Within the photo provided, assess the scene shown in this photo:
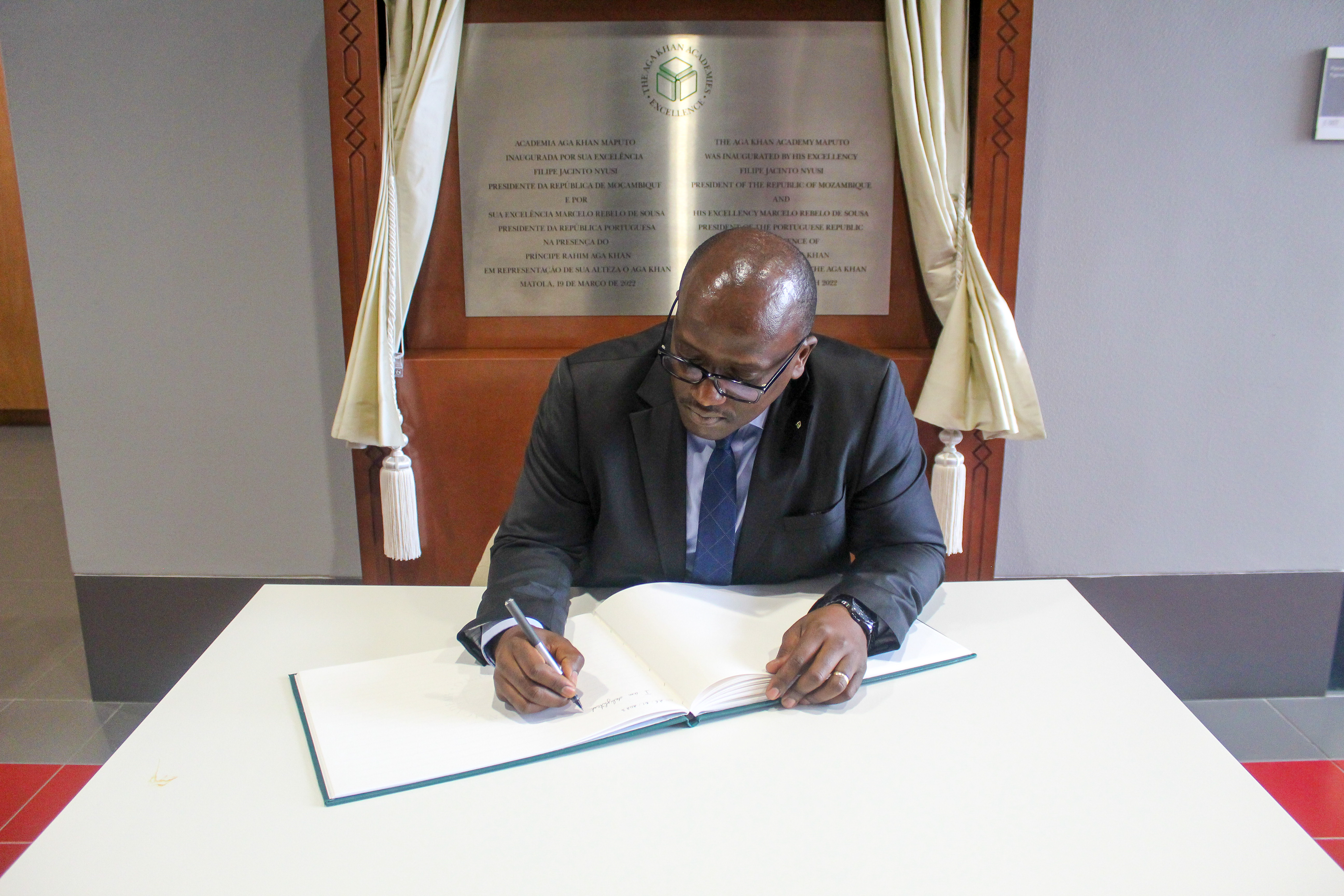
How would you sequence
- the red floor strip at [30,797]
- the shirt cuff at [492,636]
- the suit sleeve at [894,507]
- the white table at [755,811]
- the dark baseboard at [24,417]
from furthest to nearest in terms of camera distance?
the dark baseboard at [24,417] < the red floor strip at [30,797] < the suit sleeve at [894,507] < the shirt cuff at [492,636] < the white table at [755,811]

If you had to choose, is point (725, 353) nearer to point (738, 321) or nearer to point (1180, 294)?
point (738, 321)

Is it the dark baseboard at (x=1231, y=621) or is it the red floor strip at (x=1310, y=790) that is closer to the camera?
the red floor strip at (x=1310, y=790)

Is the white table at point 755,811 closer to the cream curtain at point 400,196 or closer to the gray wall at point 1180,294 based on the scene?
the cream curtain at point 400,196

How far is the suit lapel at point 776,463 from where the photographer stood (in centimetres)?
156

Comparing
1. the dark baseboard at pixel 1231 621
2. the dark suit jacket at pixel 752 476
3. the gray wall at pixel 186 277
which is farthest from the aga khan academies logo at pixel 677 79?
the dark baseboard at pixel 1231 621

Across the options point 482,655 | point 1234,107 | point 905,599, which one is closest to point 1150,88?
point 1234,107

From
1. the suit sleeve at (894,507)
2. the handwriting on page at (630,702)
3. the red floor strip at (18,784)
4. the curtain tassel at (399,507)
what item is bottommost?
the red floor strip at (18,784)

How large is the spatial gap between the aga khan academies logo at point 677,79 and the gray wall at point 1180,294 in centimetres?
94

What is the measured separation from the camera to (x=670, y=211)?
2.40 meters

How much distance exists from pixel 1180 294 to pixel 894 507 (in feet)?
5.26

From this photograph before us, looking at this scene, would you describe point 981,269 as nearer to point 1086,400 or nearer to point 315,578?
point 1086,400

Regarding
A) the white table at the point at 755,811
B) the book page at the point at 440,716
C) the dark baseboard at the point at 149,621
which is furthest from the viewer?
the dark baseboard at the point at 149,621

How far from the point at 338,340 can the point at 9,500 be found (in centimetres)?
310

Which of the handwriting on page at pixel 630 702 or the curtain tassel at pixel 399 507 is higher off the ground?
the handwriting on page at pixel 630 702
